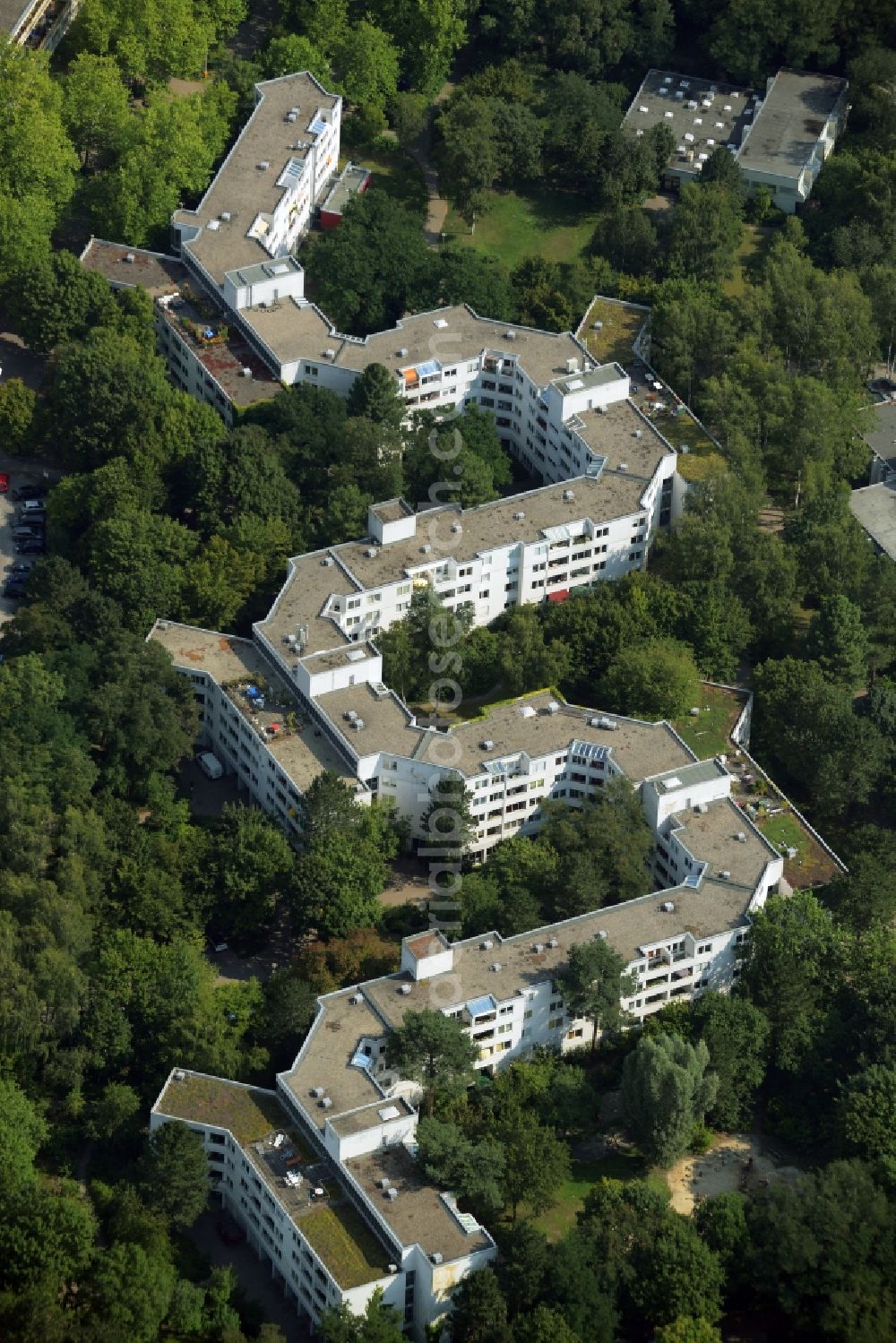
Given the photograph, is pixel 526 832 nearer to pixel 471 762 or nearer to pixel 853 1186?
pixel 471 762

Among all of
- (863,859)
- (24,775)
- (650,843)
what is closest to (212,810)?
(24,775)

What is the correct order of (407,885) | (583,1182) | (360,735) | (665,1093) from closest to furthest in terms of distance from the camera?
(665,1093) → (583,1182) → (360,735) → (407,885)

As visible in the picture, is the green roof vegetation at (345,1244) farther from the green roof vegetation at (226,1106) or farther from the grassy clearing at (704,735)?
the grassy clearing at (704,735)

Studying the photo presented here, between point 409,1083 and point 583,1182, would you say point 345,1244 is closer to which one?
point 409,1083

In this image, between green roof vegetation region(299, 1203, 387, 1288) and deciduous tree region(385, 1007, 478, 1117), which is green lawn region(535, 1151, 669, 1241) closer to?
deciduous tree region(385, 1007, 478, 1117)

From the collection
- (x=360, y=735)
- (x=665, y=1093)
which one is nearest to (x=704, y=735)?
(x=360, y=735)

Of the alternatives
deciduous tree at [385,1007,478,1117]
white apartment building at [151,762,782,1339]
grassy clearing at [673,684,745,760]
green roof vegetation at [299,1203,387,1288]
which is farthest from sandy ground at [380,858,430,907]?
green roof vegetation at [299,1203,387,1288]

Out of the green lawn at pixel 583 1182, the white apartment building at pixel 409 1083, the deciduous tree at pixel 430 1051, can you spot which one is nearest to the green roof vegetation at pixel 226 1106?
the white apartment building at pixel 409 1083
